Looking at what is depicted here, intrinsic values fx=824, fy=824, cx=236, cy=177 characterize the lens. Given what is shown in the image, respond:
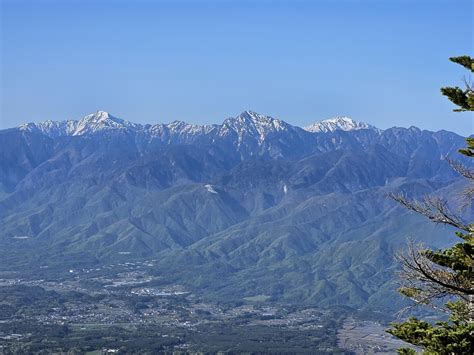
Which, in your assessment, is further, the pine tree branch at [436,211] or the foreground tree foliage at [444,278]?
the pine tree branch at [436,211]

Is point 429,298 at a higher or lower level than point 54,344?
higher

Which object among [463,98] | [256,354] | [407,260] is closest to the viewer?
[407,260]

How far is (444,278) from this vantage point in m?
23.6

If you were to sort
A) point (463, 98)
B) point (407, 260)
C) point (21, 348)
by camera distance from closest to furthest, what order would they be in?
point (407, 260)
point (463, 98)
point (21, 348)

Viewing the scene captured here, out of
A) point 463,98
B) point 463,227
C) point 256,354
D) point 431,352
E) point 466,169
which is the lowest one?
point 256,354

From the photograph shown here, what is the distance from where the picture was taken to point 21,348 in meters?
186

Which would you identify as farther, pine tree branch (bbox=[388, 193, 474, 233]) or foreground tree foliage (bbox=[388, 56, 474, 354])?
pine tree branch (bbox=[388, 193, 474, 233])

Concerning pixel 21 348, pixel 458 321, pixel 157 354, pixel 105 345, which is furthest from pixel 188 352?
pixel 458 321

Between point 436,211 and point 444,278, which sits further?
point 436,211

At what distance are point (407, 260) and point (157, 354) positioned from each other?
174199mm

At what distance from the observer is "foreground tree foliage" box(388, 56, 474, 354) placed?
23.5 metres

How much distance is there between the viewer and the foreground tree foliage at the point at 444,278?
77.0 feet

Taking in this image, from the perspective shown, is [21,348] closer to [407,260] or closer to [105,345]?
[105,345]

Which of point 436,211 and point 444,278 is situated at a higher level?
point 436,211
